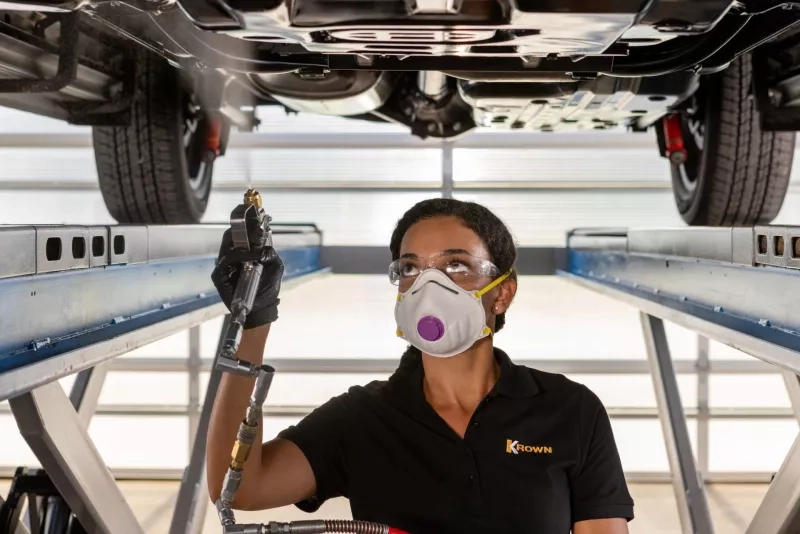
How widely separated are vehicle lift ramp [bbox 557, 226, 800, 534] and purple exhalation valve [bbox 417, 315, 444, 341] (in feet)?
1.77

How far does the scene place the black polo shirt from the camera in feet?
3.88

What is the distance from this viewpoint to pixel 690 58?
1648mm

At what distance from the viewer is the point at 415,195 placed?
5.55 metres

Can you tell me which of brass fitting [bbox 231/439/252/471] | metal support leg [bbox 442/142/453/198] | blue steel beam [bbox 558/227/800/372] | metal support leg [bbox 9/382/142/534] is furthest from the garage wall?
brass fitting [bbox 231/439/252/471]

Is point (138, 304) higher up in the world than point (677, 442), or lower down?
higher up

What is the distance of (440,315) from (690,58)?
908 millimetres

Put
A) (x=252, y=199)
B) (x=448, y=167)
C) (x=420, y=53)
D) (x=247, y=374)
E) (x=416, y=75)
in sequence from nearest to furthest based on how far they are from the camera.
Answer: (x=247, y=374)
(x=252, y=199)
(x=420, y=53)
(x=416, y=75)
(x=448, y=167)

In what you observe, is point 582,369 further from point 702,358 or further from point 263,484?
point 263,484

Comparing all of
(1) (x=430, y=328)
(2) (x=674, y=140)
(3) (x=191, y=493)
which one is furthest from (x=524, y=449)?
(2) (x=674, y=140)

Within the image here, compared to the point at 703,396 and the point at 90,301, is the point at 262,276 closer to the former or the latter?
the point at 90,301

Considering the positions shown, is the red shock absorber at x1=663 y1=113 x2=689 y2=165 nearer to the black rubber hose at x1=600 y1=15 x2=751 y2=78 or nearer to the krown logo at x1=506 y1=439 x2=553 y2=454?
the black rubber hose at x1=600 y1=15 x2=751 y2=78

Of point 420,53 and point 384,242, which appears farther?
point 384,242

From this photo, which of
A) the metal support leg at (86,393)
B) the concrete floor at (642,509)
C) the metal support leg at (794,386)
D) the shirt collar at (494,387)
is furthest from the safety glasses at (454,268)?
the concrete floor at (642,509)

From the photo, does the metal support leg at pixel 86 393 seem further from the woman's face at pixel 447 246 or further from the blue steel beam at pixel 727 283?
the blue steel beam at pixel 727 283
